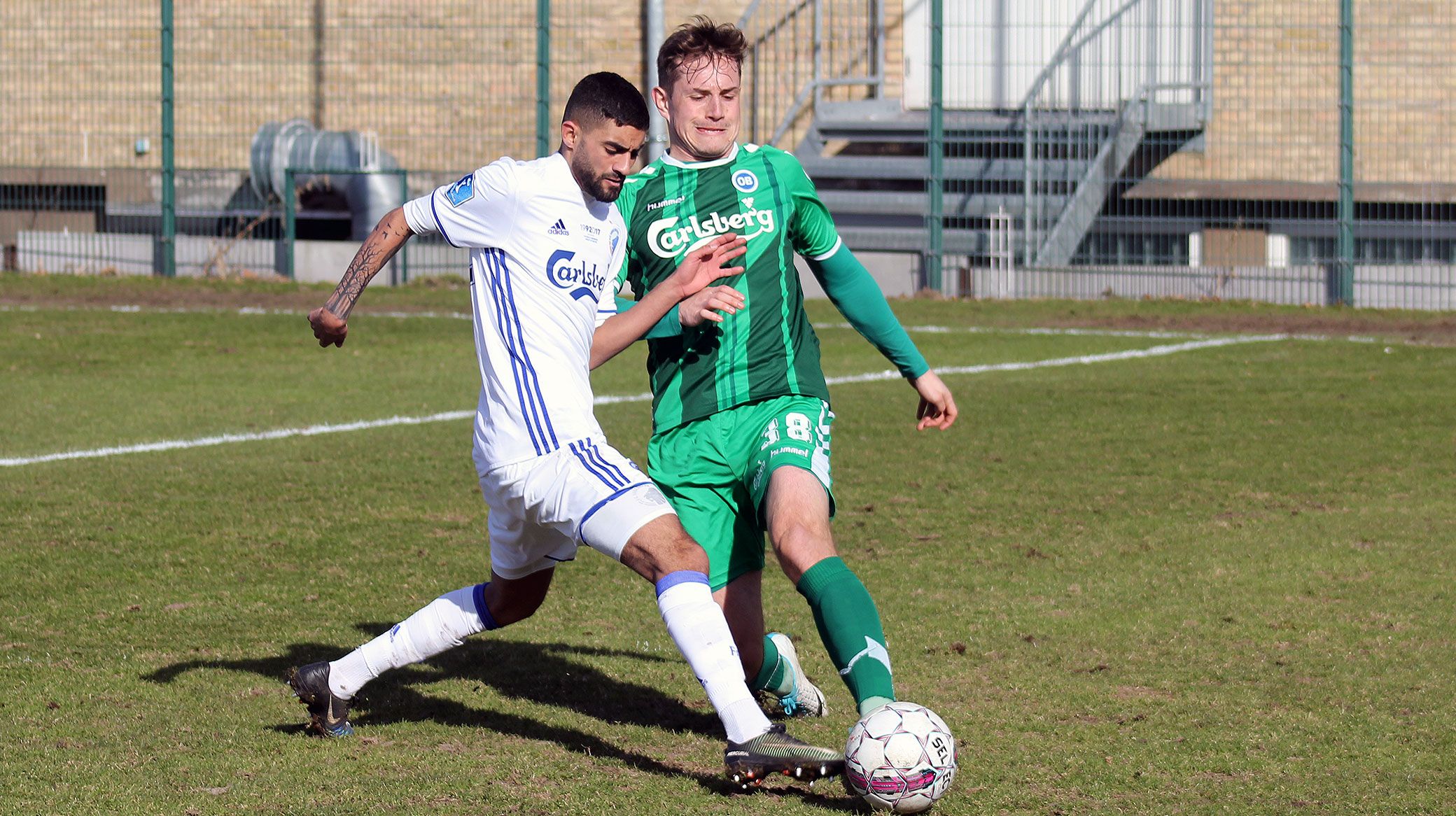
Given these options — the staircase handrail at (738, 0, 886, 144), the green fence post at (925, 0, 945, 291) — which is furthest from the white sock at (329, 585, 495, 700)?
the staircase handrail at (738, 0, 886, 144)

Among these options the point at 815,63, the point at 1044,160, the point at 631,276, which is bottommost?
the point at 631,276

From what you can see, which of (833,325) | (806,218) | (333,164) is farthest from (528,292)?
(333,164)

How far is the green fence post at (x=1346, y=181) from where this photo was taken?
17.7 m

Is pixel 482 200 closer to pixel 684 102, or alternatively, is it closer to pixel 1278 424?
pixel 684 102

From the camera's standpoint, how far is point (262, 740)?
14.5 ft

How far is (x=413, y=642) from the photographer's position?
4426mm

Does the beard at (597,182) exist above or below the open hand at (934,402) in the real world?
above

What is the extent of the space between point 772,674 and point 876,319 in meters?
1.05

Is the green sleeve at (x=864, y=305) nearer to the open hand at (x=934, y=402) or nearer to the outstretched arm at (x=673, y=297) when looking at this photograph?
the open hand at (x=934, y=402)

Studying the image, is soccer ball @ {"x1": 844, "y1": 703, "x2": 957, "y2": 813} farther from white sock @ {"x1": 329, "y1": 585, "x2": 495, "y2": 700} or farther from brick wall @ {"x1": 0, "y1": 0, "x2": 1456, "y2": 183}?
brick wall @ {"x1": 0, "y1": 0, "x2": 1456, "y2": 183}

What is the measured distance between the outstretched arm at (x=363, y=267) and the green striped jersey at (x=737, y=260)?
2.07ft

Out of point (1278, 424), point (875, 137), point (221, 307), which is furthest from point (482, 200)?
point (875, 137)

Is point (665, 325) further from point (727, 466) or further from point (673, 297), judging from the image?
point (727, 466)

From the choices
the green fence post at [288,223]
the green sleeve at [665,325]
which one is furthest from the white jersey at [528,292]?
the green fence post at [288,223]
